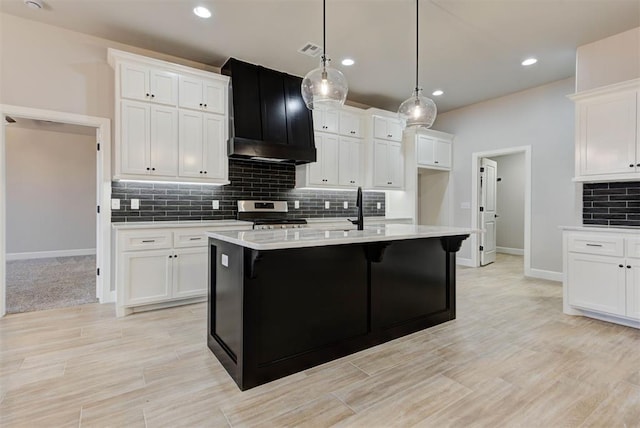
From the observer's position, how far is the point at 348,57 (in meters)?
4.05

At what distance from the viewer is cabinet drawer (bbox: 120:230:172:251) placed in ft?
10.6

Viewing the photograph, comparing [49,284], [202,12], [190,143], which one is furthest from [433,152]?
[49,284]

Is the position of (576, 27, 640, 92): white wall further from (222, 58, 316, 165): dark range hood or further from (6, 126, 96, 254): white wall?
(6, 126, 96, 254): white wall

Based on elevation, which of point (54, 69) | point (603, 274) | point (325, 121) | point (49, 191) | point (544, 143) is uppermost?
point (54, 69)

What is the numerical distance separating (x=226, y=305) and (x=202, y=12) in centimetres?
276

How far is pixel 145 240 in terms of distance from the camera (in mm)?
3326

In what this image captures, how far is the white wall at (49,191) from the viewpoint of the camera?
6.55 metres

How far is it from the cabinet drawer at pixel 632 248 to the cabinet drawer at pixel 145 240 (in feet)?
14.9

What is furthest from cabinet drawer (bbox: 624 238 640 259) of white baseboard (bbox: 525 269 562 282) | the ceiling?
the ceiling

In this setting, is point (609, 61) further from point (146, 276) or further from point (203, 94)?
point (146, 276)

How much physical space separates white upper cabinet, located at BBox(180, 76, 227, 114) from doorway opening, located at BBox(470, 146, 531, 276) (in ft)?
11.1

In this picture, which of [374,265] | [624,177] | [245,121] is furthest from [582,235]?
[245,121]

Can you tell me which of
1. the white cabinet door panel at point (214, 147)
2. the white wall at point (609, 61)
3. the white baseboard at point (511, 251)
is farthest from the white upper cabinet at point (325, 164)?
the white baseboard at point (511, 251)

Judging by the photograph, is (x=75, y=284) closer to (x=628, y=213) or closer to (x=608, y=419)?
(x=608, y=419)
